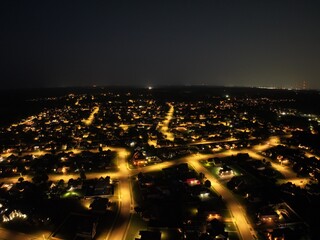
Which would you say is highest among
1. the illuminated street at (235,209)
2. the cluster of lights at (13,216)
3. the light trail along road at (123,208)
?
the illuminated street at (235,209)

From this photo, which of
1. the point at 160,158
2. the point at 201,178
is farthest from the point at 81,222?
the point at 160,158

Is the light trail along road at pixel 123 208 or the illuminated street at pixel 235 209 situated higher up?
the illuminated street at pixel 235 209

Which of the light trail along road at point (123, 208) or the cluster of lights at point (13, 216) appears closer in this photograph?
the light trail along road at point (123, 208)

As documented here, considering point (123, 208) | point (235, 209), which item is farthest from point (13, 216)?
point (235, 209)

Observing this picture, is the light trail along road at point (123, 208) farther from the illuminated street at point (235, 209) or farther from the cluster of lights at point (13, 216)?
the illuminated street at point (235, 209)

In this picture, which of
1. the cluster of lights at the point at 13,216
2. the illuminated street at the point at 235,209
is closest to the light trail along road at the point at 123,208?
the cluster of lights at the point at 13,216

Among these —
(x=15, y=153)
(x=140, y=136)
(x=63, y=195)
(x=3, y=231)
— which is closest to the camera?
(x=3, y=231)

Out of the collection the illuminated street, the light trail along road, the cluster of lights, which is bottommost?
the cluster of lights

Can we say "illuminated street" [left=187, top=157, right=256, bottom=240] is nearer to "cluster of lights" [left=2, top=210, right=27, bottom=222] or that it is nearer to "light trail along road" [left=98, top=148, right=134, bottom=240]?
"light trail along road" [left=98, top=148, right=134, bottom=240]

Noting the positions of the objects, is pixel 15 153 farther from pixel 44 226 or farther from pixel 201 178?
pixel 201 178

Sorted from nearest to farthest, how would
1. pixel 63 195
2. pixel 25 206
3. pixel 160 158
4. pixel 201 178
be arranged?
pixel 25 206, pixel 63 195, pixel 201 178, pixel 160 158

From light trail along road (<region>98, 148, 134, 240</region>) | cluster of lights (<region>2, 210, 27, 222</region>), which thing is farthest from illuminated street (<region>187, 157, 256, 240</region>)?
cluster of lights (<region>2, 210, 27, 222</region>)
